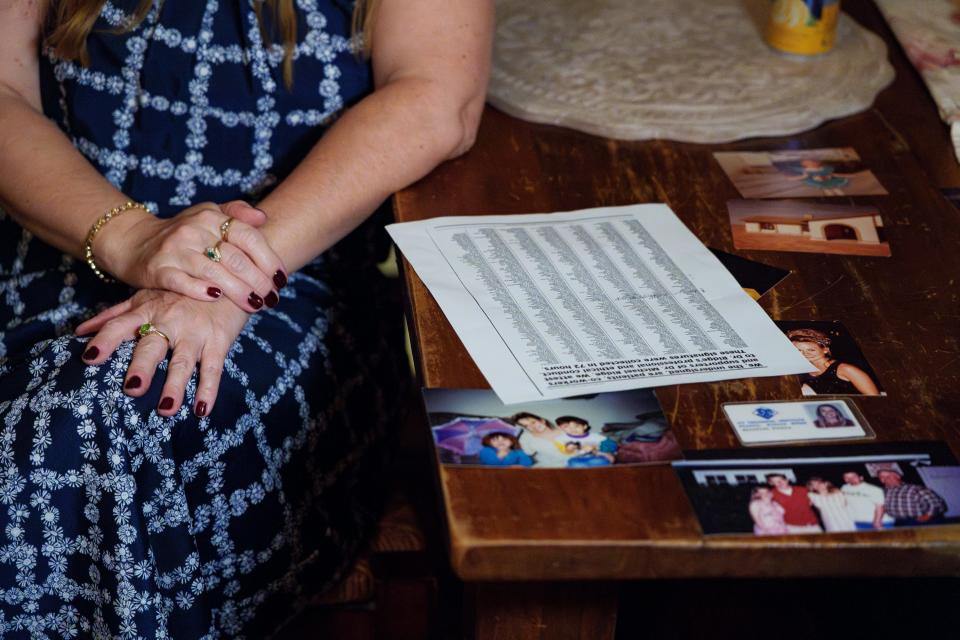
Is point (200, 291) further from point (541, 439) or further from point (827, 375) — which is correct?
point (827, 375)

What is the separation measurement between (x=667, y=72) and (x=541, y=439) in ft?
2.56

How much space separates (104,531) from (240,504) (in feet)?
0.50

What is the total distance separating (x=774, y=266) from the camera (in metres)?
1.03

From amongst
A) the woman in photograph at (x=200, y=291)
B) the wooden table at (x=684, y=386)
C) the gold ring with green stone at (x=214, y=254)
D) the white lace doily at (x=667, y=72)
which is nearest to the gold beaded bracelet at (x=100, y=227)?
the woman in photograph at (x=200, y=291)

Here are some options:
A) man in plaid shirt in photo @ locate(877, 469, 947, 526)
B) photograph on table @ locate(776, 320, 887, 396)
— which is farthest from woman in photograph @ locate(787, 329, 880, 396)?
man in plaid shirt in photo @ locate(877, 469, 947, 526)

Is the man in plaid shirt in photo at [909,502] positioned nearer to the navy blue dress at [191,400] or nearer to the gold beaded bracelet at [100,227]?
the navy blue dress at [191,400]

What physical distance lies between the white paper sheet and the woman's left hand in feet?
0.68

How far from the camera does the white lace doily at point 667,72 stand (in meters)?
1.31

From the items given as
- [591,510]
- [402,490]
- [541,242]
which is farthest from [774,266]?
[402,490]

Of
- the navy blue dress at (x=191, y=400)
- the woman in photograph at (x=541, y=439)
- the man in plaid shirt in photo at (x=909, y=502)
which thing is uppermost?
the woman in photograph at (x=541, y=439)

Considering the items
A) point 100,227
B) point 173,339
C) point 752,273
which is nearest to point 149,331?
point 173,339

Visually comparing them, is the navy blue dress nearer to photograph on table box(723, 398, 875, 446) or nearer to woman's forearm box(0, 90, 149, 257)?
woman's forearm box(0, 90, 149, 257)

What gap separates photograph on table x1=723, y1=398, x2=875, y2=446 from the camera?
793 mm

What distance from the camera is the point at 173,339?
106 centimetres
